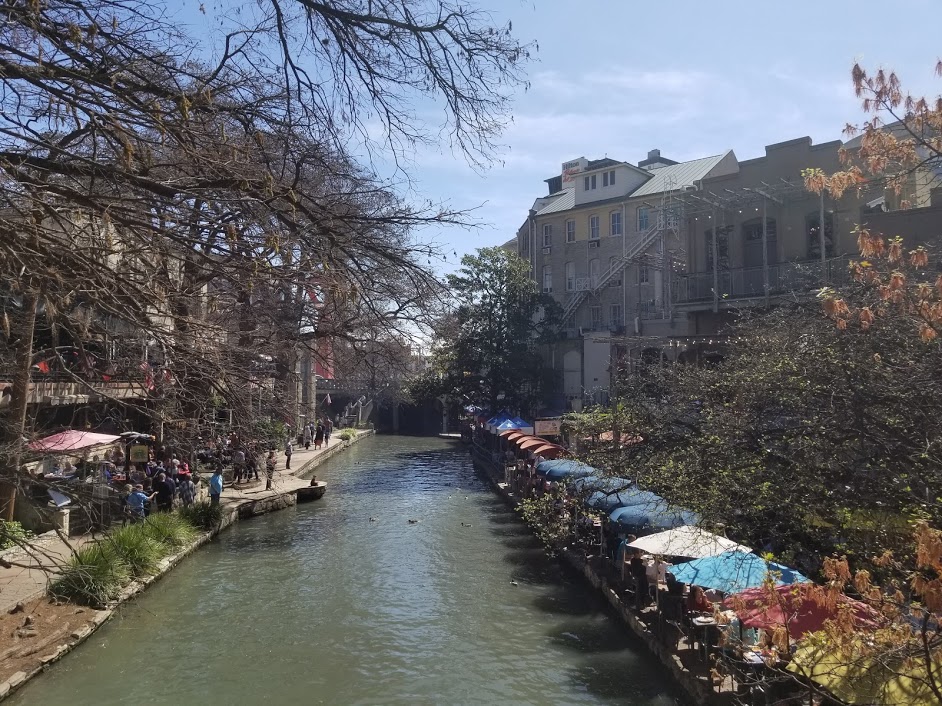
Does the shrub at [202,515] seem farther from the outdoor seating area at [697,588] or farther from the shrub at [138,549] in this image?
the outdoor seating area at [697,588]

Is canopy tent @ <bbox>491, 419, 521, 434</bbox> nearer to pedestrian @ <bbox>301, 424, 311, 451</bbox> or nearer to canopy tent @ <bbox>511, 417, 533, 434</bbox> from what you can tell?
canopy tent @ <bbox>511, 417, 533, 434</bbox>

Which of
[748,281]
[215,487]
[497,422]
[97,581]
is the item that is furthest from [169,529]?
[497,422]

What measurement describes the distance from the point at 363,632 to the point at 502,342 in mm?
35014

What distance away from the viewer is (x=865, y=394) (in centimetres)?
816

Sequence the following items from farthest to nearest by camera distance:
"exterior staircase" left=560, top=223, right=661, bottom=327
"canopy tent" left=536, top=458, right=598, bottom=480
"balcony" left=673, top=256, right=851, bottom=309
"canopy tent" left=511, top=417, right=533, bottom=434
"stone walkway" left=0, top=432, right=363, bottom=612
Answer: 1. "exterior staircase" left=560, top=223, right=661, bottom=327
2. "canopy tent" left=511, top=417, right=533, bottom=434
3. "balcony" left=673, top=256, right=851, bottom=309
4. "canopy tent" left=536, top=458, right=598, bottom=480
5. "stone walkway" left=0, top=432, right=363, bottom=612

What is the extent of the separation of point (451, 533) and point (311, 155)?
704 inches

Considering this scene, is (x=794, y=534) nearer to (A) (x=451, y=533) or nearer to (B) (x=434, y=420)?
(A) (x=451, y=533)

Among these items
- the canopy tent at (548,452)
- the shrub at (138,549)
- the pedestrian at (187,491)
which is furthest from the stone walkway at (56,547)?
the canopy tent at (548,452)

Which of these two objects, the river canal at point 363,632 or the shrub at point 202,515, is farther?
the shrub at point 202,515

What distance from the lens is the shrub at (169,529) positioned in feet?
61.2

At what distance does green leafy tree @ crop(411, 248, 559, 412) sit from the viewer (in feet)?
157

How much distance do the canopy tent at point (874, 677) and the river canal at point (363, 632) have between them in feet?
16.4

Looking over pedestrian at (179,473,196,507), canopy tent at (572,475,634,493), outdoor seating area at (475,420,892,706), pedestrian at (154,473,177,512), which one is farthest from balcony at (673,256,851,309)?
pedestrian at (154,473,177,512)

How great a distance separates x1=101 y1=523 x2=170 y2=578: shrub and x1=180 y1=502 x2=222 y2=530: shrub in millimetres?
3450
